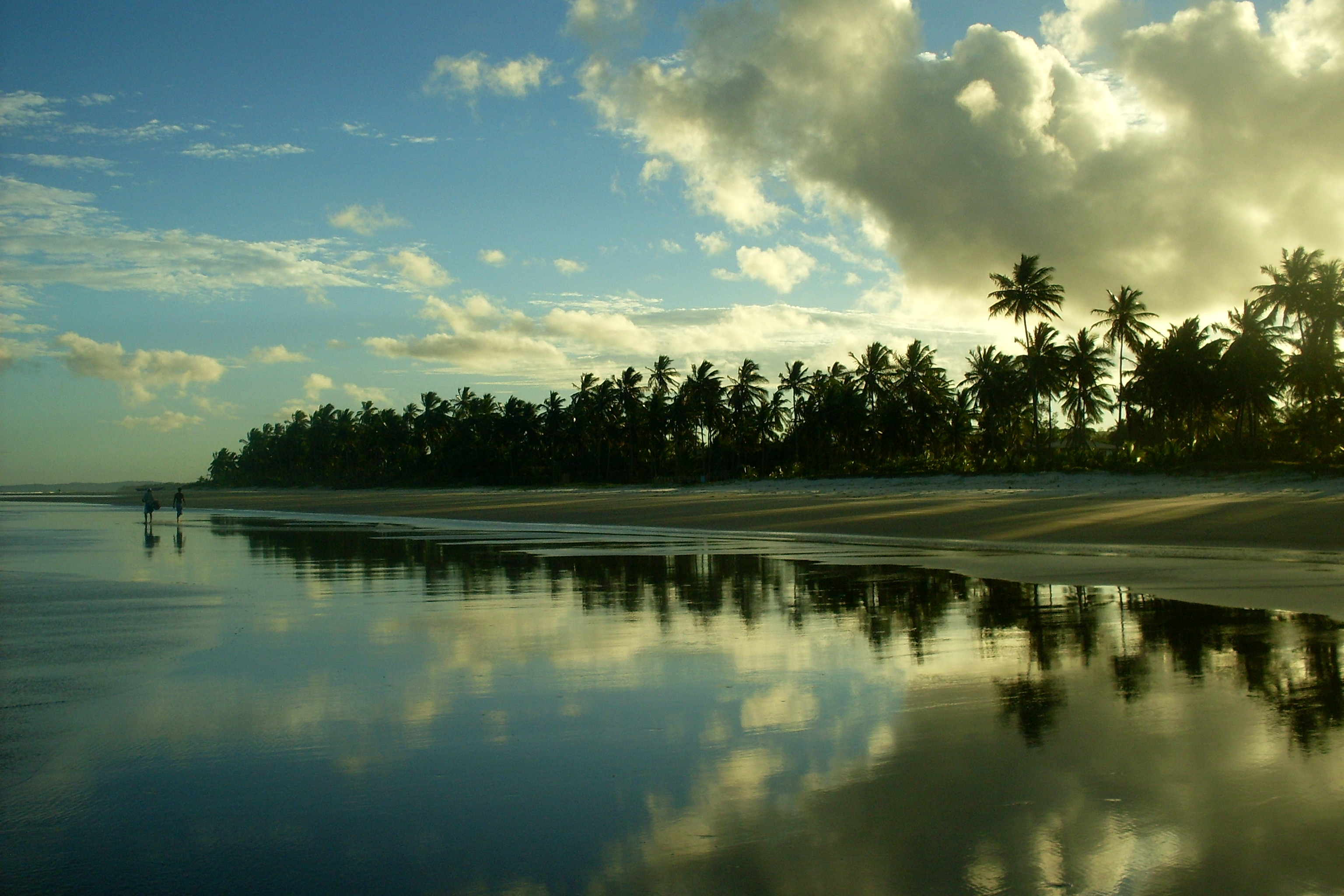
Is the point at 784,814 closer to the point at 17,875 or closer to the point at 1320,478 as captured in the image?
the point at 17,875

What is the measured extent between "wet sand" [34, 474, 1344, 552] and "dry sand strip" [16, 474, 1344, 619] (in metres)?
0.10

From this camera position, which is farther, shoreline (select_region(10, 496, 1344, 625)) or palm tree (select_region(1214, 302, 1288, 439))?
palm tree (select_region(1214, 302, 1288, 439))

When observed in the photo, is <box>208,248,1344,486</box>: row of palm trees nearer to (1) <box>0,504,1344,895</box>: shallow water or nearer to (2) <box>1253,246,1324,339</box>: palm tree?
(2) <box>1253,246,1324,339</box>: palm tree

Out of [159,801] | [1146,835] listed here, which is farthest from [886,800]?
[159,801]

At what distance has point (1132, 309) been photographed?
6988 cm

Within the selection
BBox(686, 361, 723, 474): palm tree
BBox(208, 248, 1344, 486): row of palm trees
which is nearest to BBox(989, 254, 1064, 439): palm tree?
BBox(208, 248, 1344, 486): row of palm trees

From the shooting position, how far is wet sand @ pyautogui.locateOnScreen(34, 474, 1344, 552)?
21.9m

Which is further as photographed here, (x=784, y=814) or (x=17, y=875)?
(x=784, y=814)

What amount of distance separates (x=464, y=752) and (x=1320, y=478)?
39953mm

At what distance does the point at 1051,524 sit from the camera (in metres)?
25.4

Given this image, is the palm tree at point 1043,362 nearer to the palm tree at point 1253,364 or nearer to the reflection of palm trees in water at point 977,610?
the palm tree at point 1253,364

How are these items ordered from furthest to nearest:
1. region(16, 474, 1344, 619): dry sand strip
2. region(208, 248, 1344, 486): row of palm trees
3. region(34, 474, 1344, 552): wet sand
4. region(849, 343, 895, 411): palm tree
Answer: region(849, 343, 895, 411): palm tree → region(208, 248, 1344, 486): row of palm trees → region(34, 474, 1344, 552): wet sand → region(16, 474, 1344, 619): dry sand strip

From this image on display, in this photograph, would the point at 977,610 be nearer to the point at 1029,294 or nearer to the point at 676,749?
the point at 676,749

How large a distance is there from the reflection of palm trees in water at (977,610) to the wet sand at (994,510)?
28.2 feet
